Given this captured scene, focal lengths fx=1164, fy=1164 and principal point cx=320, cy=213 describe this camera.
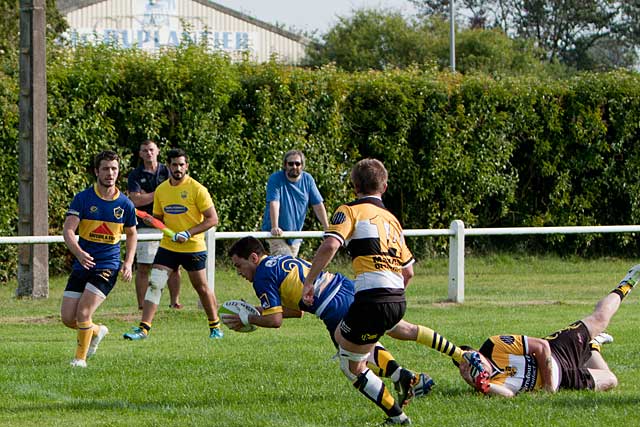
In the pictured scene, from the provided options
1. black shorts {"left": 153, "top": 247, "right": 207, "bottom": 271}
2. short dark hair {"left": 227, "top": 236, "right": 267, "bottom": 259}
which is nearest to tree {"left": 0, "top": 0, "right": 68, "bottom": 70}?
black shorts {"left": 153, "top": 247, "right": 207, "bottom": 271}

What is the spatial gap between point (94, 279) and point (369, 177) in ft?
12.1

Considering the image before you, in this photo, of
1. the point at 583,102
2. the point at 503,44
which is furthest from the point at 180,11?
the point at 583,102

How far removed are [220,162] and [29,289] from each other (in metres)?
3.91

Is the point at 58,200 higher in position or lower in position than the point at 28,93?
lower

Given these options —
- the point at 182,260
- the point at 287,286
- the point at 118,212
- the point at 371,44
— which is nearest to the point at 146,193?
the point at 182,260

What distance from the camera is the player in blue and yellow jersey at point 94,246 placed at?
10.4m

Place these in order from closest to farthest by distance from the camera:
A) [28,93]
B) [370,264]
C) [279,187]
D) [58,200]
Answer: [370,264] < [279,187] < [28,93] < [58,200]

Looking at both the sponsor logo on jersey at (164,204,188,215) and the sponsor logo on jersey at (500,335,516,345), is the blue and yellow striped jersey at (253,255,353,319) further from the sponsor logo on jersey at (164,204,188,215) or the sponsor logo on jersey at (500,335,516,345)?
the sponsor logo on jersey at (164,204,188,215)

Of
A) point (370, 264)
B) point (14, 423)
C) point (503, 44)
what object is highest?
point (503, 44)

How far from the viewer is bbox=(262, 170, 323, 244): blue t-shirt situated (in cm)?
1421

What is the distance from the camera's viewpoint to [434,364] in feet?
33.3

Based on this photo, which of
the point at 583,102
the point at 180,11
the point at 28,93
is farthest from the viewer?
the point at 180,11

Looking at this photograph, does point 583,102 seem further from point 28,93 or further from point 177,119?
point 28,93

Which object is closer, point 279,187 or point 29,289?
point 279,187
